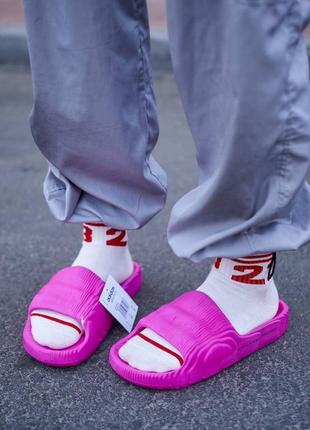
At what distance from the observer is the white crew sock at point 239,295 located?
89 centimetres

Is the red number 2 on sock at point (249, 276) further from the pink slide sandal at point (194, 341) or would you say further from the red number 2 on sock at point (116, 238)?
the red number 2 on sock at point (116, 238)

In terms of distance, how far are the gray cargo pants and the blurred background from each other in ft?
0.65

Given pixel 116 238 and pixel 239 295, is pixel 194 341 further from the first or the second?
pixel 116 238

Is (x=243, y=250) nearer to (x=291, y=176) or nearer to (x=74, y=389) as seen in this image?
(x=291, y=176)

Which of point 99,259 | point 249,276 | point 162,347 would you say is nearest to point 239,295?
point 249,276

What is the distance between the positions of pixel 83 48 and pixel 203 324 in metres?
0.44

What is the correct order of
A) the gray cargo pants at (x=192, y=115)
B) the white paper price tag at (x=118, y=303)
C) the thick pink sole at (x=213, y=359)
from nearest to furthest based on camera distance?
the gray cargo pants at (x=192, y=115), the thick pink sole at (x=213, y=359), the white paper price tag at (x=118, y=303)

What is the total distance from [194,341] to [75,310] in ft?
0.63

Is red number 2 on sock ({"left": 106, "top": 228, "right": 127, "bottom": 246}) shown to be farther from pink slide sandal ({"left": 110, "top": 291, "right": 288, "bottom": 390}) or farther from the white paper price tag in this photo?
pink slide sandal ({"left": 110, "top": 291, "right": 288, "bottom": 390})

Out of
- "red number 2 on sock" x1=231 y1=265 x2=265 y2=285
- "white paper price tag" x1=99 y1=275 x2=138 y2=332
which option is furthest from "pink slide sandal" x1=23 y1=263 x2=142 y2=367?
"red number 2 on sock" x1=231 y1=265 x2=265 y2=285

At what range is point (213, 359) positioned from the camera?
2.87 ft

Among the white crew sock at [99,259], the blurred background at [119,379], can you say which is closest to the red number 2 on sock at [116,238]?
the white crew sock at [99,259]

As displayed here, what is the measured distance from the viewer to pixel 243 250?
32.9 inches

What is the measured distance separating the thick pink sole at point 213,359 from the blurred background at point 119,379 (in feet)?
0.04
